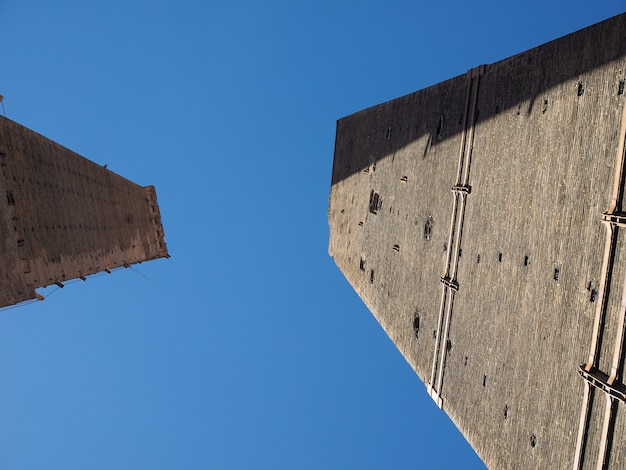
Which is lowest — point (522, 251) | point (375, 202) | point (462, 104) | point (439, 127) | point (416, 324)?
point (416, 324)

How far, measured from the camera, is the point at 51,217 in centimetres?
1217

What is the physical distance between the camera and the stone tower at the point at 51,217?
1027cm

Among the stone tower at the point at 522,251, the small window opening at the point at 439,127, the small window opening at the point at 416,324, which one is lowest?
the small window opening at the point at 416,324

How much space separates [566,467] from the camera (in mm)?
8898

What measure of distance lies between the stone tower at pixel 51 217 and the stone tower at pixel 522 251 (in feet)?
23.9

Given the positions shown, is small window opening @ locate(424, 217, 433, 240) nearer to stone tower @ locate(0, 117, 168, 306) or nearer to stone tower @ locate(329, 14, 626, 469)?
stone tower @ locate(329, 14, 626, 469)

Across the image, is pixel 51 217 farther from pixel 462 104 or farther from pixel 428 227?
pixel 462 104

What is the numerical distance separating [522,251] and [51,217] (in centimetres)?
815

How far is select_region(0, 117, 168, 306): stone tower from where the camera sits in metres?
10.3

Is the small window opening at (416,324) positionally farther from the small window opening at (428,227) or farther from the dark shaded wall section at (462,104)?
the dark shaded wall section at (462,104)

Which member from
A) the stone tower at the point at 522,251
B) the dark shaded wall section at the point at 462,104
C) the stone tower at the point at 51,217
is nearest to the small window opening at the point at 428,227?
the stone tower at the point at 522,251

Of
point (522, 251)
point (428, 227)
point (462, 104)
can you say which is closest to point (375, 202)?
point (428, 227)

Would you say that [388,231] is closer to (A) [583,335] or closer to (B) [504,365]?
(B) [504,365]

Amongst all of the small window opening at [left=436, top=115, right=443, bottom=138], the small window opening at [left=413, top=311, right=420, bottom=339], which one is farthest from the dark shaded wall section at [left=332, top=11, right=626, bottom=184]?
the small window opening at [left=413, top=311, right=420, bottom=339]
